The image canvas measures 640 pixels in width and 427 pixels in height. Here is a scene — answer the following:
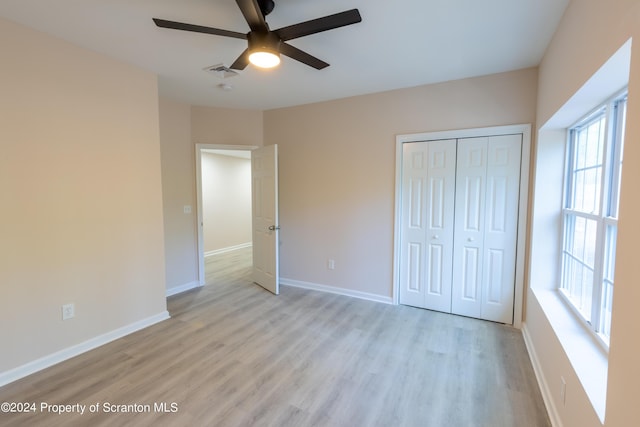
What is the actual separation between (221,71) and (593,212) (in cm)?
322

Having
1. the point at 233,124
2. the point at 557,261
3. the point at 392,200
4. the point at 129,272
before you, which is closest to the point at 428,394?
the point at 557,261

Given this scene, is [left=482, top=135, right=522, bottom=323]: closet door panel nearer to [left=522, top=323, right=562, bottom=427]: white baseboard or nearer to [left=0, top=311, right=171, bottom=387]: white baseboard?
[left=522, top=323, right=562, bottom=427]: white baseboard

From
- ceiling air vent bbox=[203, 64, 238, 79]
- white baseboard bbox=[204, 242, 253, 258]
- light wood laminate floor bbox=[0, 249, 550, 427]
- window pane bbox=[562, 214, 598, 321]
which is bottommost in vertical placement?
light wood laminate floor bbox=[0, 249, 550, 427]

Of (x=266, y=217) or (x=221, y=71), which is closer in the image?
(x=221, y=71)

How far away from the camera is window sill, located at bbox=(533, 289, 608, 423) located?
1.32 meters

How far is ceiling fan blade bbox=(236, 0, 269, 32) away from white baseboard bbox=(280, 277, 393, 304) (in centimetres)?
311

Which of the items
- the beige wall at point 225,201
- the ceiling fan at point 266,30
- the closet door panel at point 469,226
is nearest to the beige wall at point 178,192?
the beige wall at point 225,201

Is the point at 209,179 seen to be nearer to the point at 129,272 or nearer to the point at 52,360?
the point at 129,272

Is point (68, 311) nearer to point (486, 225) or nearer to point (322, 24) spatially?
point (322, 24)

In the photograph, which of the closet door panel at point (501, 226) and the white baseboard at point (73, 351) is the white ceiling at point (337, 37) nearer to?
the closet door panel at point (501, 226)

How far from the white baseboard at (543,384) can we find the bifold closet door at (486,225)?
17.9 inches

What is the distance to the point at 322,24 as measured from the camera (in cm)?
164

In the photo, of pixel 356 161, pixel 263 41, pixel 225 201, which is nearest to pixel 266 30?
pixel 263 41

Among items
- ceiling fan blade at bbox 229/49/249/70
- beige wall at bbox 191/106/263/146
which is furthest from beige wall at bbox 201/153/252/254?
ceiling fan blade at bbox 229/49/249/70
